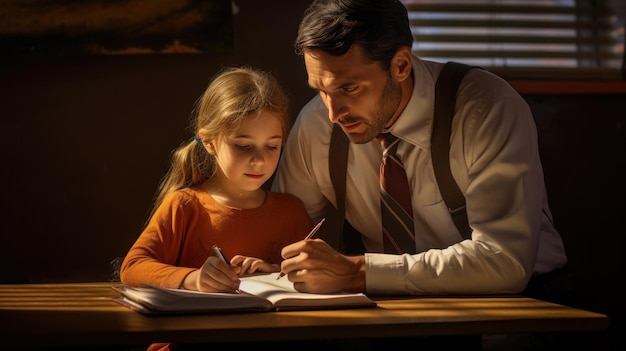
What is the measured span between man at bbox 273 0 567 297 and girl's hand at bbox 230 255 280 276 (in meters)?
0.20

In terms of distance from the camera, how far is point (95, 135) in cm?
263

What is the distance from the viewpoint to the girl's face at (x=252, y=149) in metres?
1.99

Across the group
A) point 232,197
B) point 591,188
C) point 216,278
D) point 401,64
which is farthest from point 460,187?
point 591,188

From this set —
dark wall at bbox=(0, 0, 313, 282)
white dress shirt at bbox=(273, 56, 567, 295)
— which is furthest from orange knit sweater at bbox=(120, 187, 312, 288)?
dark wall at bbox=(0, 0, 313, 282)

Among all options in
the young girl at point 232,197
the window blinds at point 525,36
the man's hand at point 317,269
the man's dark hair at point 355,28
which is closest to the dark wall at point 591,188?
the window blinds at point 525,36

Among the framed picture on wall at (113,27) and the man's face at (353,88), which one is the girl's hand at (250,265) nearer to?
the man's face at (353,88)

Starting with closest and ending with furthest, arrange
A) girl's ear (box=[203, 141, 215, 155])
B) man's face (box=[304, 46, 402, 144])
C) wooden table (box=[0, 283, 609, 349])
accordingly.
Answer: wooden table (box=[0, 283, 609, 349]), man's face (box=[304, 46, 402, 144]), girl's ear (box=[203, 141, 215, 155])

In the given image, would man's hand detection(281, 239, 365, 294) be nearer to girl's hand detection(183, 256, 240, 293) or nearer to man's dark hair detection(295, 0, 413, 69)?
girl's hand detection(183, 256, 240, 293)

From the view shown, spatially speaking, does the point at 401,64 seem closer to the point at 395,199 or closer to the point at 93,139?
the point at 395,199

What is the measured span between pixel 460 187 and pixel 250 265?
0.56m

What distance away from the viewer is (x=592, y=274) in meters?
2.86

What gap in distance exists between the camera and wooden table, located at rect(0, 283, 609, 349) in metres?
1.28

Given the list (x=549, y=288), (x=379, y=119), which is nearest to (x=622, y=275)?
(x=549, y=288)

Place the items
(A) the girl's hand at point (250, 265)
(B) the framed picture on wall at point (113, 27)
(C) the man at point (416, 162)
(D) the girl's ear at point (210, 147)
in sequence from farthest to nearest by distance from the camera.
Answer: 1. (B) the framed picture on wall at point (113, 27)
2. (D) the girl's ear at point (210, 147)
3. (A) the girl's hand at point (250, 265)
4. (C) the man at point (416, 162)
